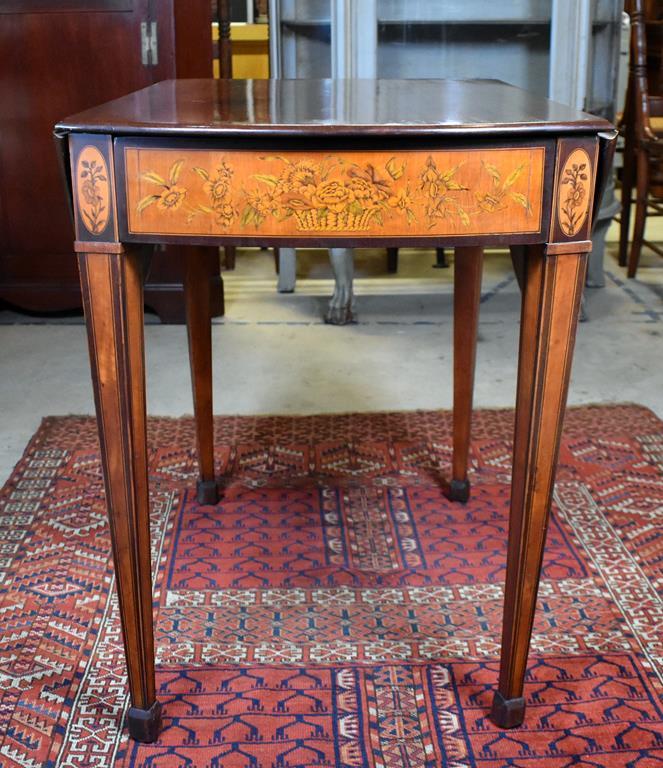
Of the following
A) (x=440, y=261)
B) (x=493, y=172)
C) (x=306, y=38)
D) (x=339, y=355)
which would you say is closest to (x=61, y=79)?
(x=306, y=38)

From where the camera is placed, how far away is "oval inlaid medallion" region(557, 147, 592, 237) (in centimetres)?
108

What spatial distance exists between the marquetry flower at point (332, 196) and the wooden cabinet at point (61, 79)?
2.05m

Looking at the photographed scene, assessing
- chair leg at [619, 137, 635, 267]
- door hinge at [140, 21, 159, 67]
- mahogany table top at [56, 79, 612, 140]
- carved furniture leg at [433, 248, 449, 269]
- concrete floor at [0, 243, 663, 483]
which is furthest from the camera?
carved furniture leg at [433, 248, 449, 269]

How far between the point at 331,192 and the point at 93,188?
0.86ft

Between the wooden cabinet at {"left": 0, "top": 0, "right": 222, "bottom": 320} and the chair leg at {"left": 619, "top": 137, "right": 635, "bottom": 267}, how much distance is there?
177 centimetres

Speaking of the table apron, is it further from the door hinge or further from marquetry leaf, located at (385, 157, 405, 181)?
the door hinge

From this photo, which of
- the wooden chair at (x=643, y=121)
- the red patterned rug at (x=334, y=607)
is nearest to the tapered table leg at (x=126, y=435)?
the red patterned rug at (x=334, y=607)

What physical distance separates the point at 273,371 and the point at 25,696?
4.91ft

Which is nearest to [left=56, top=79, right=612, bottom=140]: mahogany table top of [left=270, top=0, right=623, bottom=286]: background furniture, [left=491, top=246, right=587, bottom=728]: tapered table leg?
[left=491, top=246, right=587, bottom=728]: tapered table leg

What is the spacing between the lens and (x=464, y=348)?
1.85 meters

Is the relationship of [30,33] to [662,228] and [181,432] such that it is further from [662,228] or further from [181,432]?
[662,228]

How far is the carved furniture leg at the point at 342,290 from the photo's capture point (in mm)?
3195

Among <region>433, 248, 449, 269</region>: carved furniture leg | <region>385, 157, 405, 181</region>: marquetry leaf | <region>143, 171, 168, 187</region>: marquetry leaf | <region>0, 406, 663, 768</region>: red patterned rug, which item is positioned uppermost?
<region>385, 157, 405, 181</region>: marquetry leaf

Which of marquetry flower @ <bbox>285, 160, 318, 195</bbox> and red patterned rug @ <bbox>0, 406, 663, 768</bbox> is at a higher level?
marquetry flower @ <bbox>285, 160, 318, 195</bbox>
